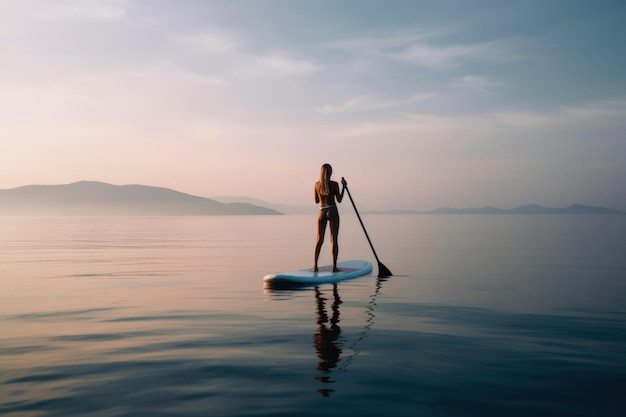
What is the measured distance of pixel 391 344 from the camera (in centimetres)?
812

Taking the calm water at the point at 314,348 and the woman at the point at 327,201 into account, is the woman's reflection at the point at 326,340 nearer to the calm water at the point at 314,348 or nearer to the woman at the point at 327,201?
the calm water at the point at 314,348

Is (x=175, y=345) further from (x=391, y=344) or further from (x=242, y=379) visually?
(x=391, y=344)

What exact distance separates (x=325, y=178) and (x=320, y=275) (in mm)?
2771

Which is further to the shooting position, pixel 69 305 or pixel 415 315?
pixel 69 305

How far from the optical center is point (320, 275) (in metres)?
15.4

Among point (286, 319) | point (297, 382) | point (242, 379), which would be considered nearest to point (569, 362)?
point (297, 382)

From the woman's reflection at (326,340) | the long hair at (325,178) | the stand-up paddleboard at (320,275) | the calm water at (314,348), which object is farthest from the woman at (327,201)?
the woman's reflection at (326,340)

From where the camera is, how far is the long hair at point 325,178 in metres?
15.4

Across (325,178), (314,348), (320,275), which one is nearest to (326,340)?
(314,348)

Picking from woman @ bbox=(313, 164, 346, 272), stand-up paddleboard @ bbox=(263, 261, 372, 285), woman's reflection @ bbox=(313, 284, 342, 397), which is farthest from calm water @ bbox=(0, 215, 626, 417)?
woman @ bbox=(313, 164, 346, 272)

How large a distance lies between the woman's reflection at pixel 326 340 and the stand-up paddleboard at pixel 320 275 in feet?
7.34

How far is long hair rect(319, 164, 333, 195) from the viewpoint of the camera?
1538 cm

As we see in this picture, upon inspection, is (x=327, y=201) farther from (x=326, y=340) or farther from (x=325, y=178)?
(x=326, y=340)

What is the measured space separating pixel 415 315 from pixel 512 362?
12.3ft
